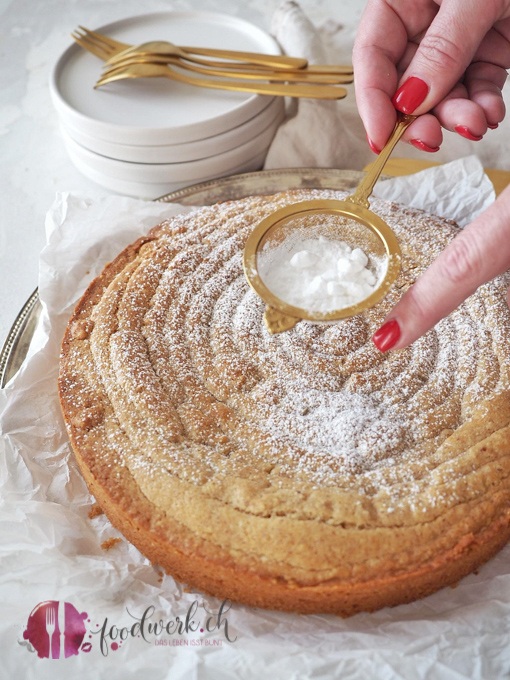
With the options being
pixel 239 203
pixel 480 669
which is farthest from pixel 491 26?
pixel 480 669

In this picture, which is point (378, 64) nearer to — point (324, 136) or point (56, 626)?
point (324, 136)

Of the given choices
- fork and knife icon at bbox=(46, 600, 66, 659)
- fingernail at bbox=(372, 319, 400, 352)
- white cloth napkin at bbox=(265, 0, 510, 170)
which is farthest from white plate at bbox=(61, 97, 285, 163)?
fork and knife icon at bbox=(46, 600, 66, 659)

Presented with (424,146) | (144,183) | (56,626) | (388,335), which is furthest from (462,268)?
(144,183)

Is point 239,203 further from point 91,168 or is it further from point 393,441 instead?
point 393,441

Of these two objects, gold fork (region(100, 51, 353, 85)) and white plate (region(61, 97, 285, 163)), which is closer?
white plate (region(61, 97, 285, 163))

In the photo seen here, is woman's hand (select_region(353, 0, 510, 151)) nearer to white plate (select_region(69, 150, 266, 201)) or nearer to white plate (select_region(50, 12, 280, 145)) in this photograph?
white plate (select_region(50, 12, 280, 145))

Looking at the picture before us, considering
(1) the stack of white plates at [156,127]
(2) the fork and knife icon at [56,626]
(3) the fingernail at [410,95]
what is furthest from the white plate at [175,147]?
(2) the fork and knife icon at [56,626]
